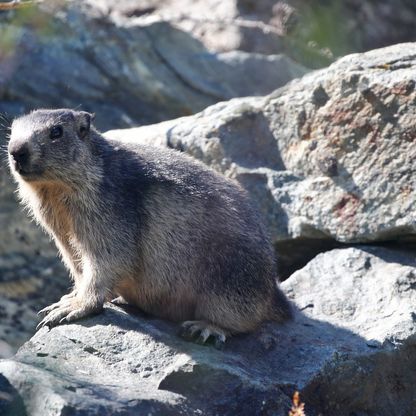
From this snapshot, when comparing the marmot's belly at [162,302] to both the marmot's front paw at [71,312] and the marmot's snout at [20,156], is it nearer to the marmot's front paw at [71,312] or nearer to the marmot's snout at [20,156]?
the marmot's front paw at [71,312]

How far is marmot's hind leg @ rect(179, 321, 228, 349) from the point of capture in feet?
24.9

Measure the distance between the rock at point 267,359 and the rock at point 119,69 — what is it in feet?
17.5

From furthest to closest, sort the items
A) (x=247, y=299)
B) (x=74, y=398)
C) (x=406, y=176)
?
(x=406, y=176)
(x=247, y=299)
(x=74, y=398)

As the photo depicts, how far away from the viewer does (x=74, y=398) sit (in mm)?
5957

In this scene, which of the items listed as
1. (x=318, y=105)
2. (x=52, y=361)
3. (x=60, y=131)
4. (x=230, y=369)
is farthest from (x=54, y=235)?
(x=318, y=105)

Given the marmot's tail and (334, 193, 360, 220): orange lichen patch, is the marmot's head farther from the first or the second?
(334, 193, 360, 220): orange lichen patch

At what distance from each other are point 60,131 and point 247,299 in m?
2.30

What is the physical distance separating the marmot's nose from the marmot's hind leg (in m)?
1.99

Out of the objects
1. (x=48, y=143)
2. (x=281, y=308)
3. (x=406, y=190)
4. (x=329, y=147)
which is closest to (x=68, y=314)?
(x=48, y=143)

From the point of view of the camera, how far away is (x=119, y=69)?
13758 millimetres

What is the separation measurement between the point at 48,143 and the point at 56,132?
0.14 meters

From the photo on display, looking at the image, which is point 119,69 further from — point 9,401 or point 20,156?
point 9,401

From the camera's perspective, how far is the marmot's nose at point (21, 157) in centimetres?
765

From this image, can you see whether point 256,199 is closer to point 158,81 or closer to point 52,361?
point 52,361
